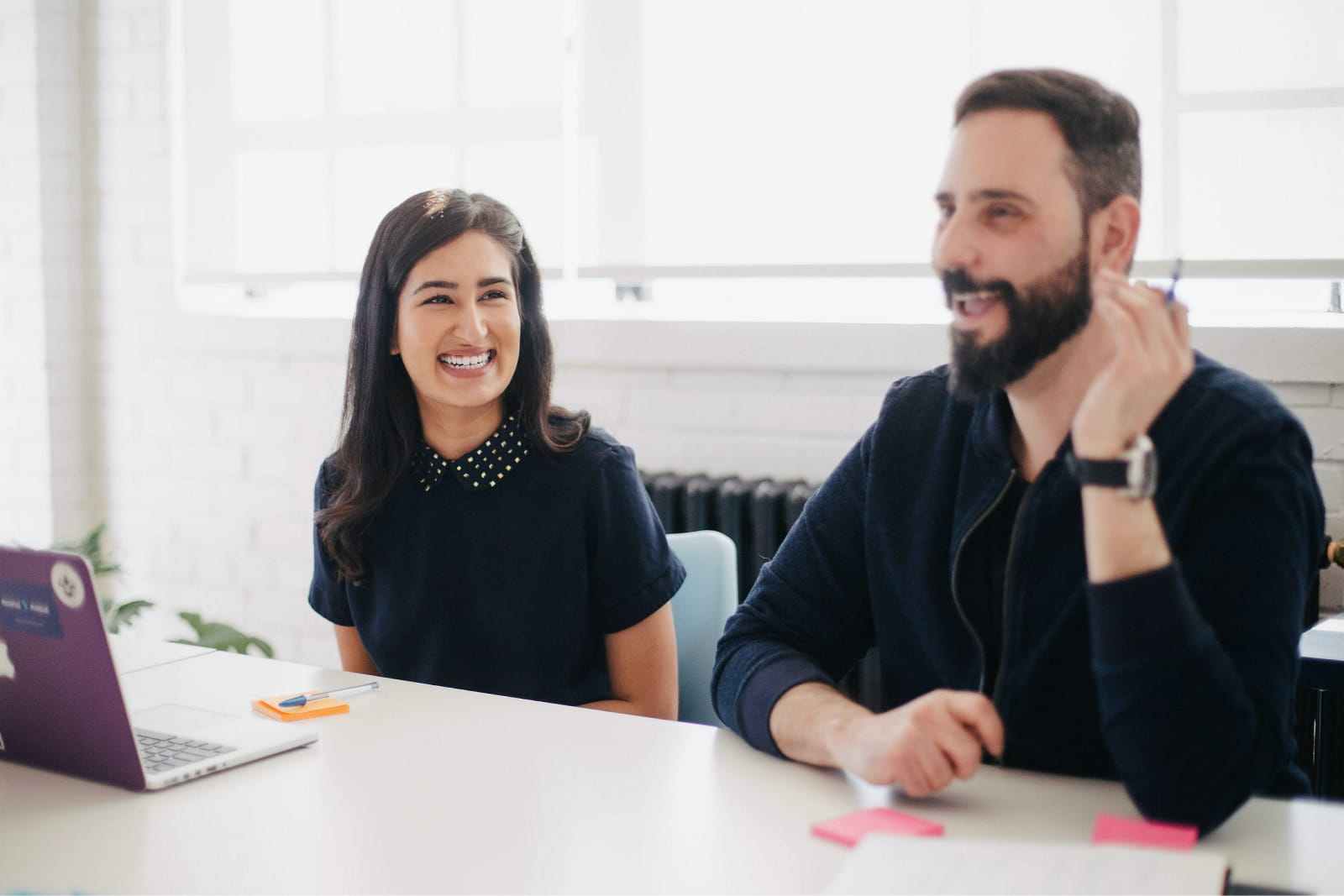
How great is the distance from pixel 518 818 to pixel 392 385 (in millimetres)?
967

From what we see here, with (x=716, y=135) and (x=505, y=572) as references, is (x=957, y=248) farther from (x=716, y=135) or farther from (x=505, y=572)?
(x=716, y=135)

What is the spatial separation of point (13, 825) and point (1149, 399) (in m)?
1.07

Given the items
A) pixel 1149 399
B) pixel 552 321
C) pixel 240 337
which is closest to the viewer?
pixel 1149 399

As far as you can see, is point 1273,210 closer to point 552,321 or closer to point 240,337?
point 552,321

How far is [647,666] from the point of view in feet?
6.40

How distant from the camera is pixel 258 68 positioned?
11.7 feet

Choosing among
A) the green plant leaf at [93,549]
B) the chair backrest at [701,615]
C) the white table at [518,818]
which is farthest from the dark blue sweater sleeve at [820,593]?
the green plant leaf at [93,549]

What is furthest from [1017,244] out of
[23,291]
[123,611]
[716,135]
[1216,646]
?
[23,291]

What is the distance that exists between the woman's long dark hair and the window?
867mm

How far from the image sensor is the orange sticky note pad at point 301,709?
1581 mm

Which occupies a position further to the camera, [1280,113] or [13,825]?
[1280,113]

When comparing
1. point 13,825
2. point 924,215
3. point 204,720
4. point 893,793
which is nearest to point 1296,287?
point 924,215

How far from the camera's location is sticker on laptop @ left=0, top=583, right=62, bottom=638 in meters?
1.34

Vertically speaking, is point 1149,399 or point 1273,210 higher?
point 1273,210
